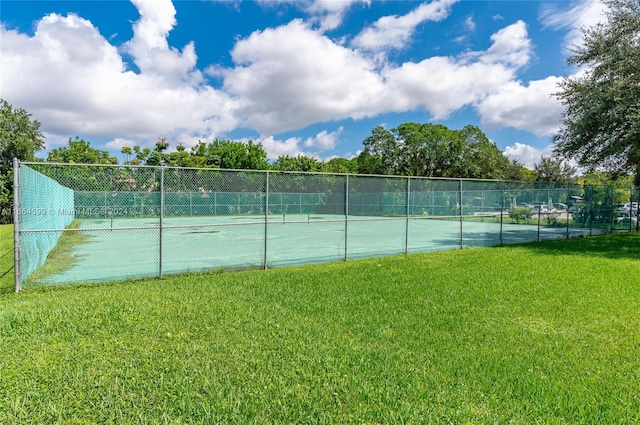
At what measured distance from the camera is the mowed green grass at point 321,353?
274 centimetres

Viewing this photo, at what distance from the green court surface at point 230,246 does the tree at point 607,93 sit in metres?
3.73

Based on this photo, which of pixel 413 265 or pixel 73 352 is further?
pixel 413 265

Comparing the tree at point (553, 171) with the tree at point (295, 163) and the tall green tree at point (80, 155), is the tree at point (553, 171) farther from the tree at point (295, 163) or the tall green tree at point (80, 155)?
the tall green tree at point (80, 155)

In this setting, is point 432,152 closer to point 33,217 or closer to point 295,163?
point 295,163

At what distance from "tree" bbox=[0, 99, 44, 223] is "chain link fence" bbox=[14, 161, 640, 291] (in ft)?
25.2

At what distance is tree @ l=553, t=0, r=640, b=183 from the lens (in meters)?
12.1

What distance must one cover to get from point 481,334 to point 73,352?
4.20 meters

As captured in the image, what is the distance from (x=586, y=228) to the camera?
639 inches

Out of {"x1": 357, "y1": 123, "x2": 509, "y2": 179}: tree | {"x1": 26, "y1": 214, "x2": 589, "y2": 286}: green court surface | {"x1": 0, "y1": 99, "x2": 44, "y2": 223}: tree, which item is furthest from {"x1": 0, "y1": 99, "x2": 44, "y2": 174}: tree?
{"x1": 357, "y1": 123, "x2": 509, "y2": 179}: tree

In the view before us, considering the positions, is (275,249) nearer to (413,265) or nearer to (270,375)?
(413,265)

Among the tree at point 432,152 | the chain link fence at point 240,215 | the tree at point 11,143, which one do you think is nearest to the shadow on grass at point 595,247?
the chain link fence at point 240,215

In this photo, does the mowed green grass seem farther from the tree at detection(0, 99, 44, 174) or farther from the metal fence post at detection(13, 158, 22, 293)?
the tree at detection(0, 99, 44, 174)

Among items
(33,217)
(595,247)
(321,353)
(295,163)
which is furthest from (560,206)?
(295,163)

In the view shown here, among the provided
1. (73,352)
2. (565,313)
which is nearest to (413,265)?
(565,313)
